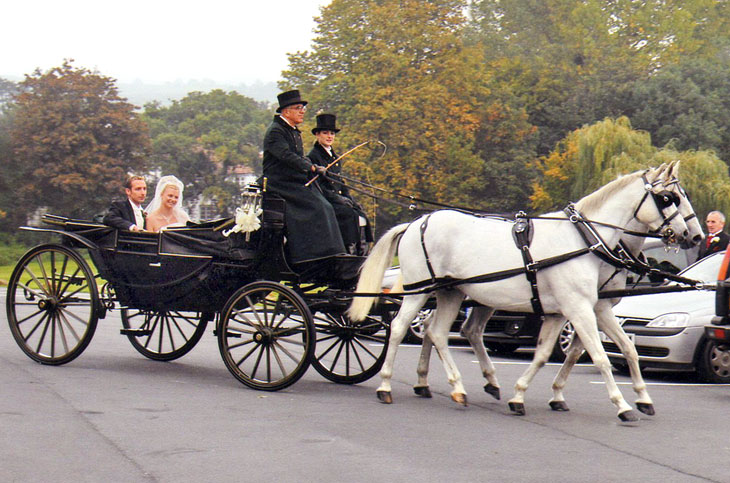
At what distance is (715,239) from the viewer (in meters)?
14.2

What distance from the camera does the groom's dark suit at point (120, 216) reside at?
1055 centimetres

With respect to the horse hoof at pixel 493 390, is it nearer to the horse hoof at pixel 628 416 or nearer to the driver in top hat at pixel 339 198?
the horse hoof at pixel 628 416

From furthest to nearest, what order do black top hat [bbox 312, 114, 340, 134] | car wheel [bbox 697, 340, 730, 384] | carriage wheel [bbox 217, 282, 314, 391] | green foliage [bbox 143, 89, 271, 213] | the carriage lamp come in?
green foliage [bbox 143, 89, 271, 213]
the carriage lamp
car wheel [bbox 697, 340, 730, 384]
black top hat [bbox 312, 114, 340, 134]
carriage wheel [bbox 217, 282, 314, 391]

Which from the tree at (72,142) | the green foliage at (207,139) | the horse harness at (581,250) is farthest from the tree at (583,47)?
the horse harness at (581,250)

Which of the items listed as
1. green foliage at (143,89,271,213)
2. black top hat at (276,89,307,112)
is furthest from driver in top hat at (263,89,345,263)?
green foliage at (143,89,271,213)

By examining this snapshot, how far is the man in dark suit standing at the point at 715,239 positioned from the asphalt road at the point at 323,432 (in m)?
3.83

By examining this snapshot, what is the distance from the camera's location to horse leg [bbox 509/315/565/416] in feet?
27.7

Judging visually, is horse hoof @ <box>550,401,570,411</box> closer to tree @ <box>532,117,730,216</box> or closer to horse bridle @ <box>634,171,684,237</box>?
horse bridle @ <box>634,171,684,237</box>

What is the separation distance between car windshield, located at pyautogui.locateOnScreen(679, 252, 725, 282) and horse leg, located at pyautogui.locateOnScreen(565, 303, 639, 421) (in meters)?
4.16

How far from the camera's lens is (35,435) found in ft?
23.2

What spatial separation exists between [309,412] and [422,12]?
4298 cm

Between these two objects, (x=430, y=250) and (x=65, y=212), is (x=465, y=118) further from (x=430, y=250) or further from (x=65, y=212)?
(x=430, y=250)

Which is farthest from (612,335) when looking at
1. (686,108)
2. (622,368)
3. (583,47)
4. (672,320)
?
(583,47)

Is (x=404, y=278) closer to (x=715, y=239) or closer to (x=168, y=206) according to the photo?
(x=168, y=206)
